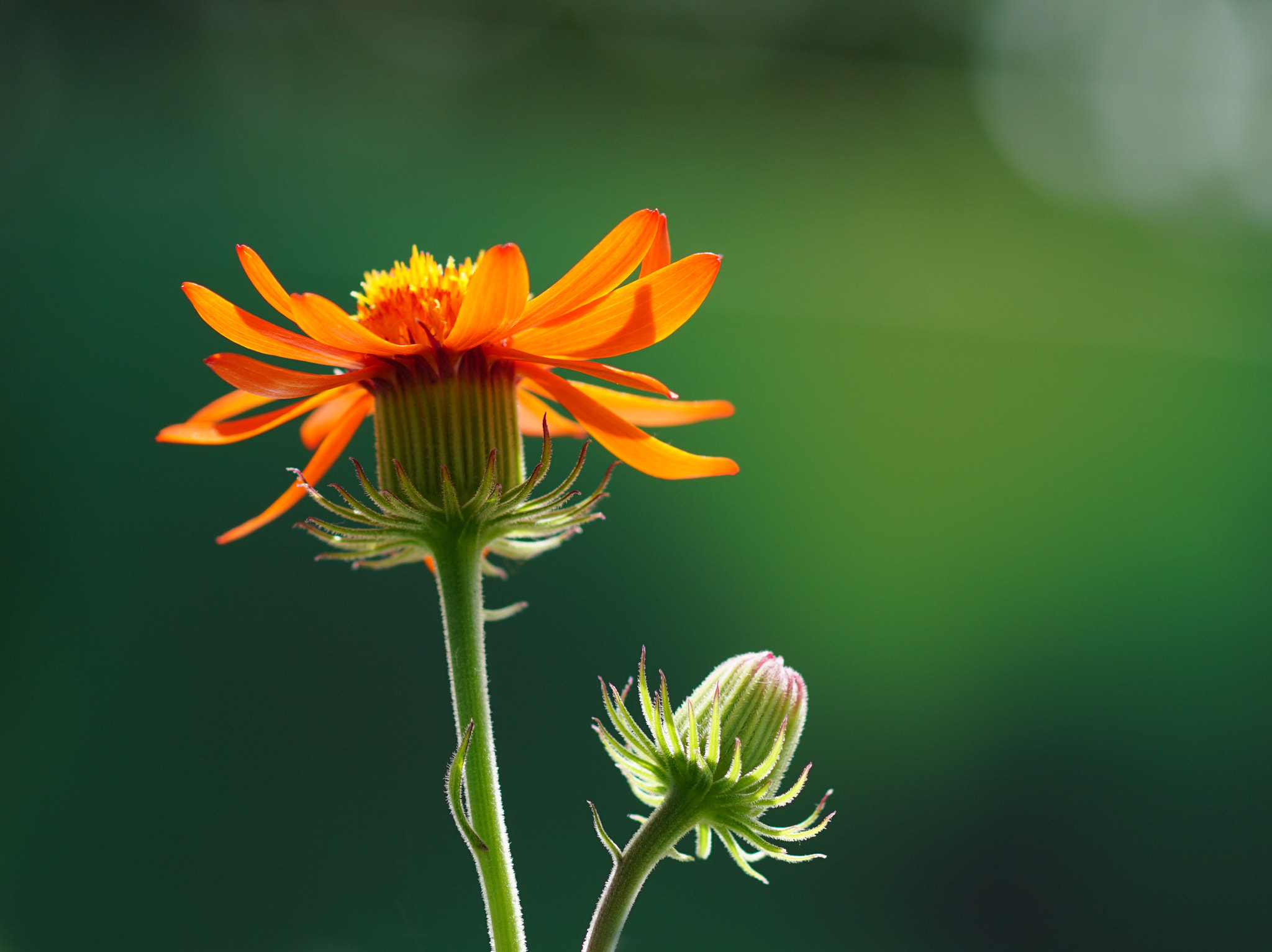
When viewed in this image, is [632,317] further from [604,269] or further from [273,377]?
[273,377]

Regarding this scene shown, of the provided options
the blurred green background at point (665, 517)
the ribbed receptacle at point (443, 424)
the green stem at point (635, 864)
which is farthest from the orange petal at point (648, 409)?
the blurred green background at point (665, 517)

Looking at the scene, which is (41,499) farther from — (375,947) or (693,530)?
(693,530)

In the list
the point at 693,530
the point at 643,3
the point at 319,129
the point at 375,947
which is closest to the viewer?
the point at 375,947

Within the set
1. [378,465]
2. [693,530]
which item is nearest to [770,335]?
[693,530]

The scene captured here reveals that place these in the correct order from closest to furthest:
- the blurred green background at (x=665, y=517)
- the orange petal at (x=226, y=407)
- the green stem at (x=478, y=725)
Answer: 1. the green stem at (x=478, y=725)
2. the orange petal at (x=226, y=407)
3. the blurred green background at (x=665, y=517)

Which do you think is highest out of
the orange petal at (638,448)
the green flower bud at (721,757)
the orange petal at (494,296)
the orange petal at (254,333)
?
the orange petal at (494,296)

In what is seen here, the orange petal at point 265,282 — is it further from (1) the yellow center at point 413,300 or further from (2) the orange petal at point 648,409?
(2) the orange petal at point 648,409

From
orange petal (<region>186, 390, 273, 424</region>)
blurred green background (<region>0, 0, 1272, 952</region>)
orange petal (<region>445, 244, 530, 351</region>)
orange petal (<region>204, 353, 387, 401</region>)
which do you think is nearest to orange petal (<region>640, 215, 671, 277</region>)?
orange petal (<region>445, 244, 530, 351</region>)

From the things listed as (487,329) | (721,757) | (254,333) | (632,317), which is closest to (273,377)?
(254,333)

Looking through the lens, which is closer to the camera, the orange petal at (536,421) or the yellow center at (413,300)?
the yellow center at (413,300)
